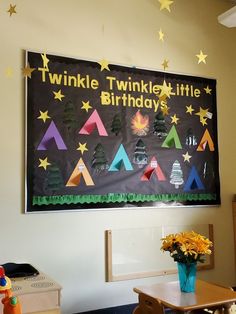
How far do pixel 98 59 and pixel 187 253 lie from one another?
1832 mm

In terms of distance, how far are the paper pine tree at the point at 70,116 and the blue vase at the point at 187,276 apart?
1.41 metres

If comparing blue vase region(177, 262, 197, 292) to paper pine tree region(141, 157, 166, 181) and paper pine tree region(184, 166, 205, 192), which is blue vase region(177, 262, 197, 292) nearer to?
paper pine tree region(141, 157, 166, 181)

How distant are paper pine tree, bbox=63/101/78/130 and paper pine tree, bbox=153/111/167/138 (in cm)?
77

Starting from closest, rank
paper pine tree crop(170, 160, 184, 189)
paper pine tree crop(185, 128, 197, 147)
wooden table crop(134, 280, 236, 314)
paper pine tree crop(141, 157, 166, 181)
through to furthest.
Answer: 1. wooden table crop(134, 280, 236, 314)
2. paper pine tree crop(141, 157, 166, 181)
3. paper pine tree crop(170, 160, 184, 189)
4. paper pine tree crop(185, 128, 197, 147)

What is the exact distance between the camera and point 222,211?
386 cm

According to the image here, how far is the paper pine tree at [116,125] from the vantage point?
11.1 ft

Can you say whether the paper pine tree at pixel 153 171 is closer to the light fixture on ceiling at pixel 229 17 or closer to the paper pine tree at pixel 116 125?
the paper pine tree at pixel 116 125

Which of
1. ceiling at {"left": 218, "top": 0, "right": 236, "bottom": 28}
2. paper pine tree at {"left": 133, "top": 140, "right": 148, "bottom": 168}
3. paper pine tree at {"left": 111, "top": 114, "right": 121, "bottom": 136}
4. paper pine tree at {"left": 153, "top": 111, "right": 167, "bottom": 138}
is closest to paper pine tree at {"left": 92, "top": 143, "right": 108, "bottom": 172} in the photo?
paper pine tree at {"left": 111, "top": 114, "right": 121, "bottom": 136}

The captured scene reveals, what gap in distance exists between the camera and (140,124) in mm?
3490

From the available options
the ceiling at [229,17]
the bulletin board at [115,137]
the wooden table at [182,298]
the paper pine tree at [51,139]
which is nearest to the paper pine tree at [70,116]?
the bulletin board at [115,137]

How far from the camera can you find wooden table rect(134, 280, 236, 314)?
2.30m

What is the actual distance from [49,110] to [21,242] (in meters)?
1.06

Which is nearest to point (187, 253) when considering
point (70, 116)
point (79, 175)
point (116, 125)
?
point (79, 175)

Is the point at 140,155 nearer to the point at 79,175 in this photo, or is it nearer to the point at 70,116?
the point at 79,175
